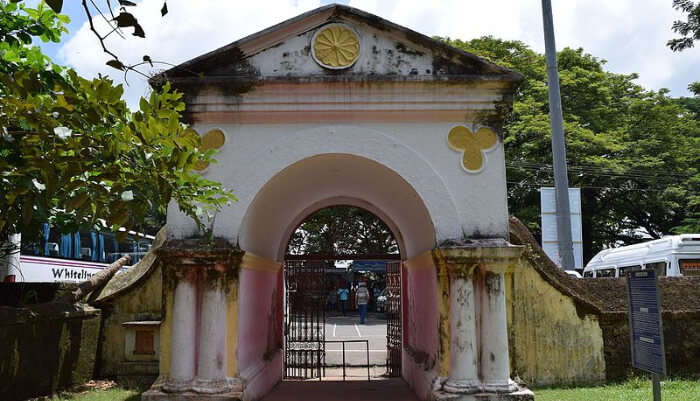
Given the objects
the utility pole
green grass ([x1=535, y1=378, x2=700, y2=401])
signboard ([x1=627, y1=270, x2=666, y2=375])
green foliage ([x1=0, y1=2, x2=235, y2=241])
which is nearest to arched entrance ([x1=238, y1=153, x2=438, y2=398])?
green grass ([x1=535, y1=378, x2=700, y2=401])

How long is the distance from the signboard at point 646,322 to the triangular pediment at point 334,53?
2.67 metres

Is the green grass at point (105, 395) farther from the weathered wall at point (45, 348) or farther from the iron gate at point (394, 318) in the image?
the iron gate at point (394, 318)

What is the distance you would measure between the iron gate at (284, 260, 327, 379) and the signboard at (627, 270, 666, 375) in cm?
614

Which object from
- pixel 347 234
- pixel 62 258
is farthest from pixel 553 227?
pixel 347 234

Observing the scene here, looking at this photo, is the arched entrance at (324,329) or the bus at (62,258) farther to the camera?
the bus at (62,258)

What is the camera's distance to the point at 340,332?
66.0ft

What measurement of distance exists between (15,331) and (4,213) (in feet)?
12.4

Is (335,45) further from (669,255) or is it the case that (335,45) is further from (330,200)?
A: (669,255)

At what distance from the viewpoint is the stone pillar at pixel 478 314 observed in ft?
21.1

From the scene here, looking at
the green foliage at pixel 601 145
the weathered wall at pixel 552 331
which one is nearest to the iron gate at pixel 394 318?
the weathered wall at pixel 552 331

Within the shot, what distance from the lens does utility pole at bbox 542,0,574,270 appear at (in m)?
12.0

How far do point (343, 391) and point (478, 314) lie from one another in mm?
3350

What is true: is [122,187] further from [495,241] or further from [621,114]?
[621,114]

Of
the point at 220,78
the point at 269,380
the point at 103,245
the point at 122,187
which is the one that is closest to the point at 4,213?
the point at 122,187
